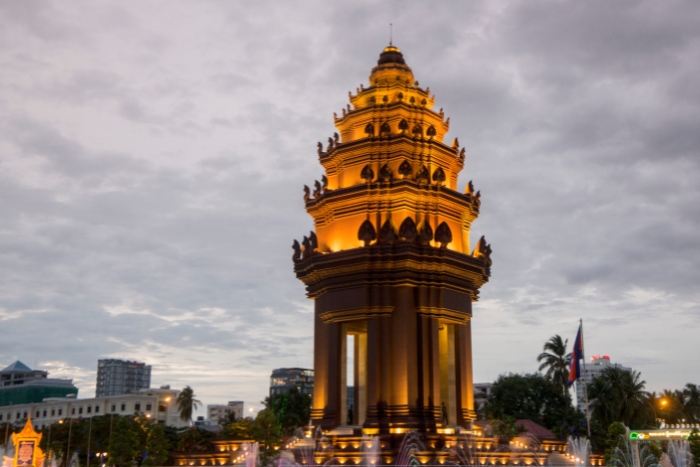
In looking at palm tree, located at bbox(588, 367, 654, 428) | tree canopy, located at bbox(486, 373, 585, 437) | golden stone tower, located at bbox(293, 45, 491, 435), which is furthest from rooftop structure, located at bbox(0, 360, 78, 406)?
golden stone tower, located at bbox(293, 45, 491, 435)

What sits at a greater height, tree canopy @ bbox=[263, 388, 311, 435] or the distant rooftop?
the distant rooftop

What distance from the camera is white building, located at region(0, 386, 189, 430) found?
10800cm

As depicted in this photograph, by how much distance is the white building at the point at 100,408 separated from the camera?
108 meters

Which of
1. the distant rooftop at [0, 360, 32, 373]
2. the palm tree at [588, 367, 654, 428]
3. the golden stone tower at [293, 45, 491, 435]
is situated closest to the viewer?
the golden stone tower at [293, 45, 491, 435]

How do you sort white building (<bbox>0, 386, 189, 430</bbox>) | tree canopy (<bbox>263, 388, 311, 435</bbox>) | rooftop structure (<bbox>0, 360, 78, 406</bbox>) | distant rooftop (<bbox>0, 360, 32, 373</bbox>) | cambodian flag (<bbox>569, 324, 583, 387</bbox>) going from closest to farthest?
1. cambodian flag (<bbox>569, 324, 583, 387</bbox>)
2. tree canopy (<bbox>263, 388, 311, 435</bbox>)
3. white building (<bbox>0, 386, 189, 430</bbox>)
4. rooftop structure (<bbox>0, 360, 78, 406</bbox>)
5. distant rooftop (<bbox>0, 360, 32, 373</bbox>)

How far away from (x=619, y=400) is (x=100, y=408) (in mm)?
70859

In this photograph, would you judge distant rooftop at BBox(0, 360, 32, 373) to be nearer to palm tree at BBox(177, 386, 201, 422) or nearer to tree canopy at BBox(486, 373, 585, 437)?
palm tree at BBox(177, 386, 201, 422)

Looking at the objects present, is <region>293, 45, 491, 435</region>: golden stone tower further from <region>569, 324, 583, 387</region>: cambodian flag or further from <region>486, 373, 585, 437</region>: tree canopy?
<region>486, 373, 585, 437</region>: tree canopy

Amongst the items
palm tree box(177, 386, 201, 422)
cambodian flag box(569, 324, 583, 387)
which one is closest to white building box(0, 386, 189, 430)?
palm tree box(177, 386, 201, 422)

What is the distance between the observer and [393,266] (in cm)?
3869

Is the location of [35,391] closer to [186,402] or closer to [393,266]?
[186,402]

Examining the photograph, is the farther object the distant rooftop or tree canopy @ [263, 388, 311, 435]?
the distant rooftop

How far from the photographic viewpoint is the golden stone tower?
37625mm

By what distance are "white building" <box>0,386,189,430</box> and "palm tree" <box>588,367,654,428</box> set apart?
187 ft
